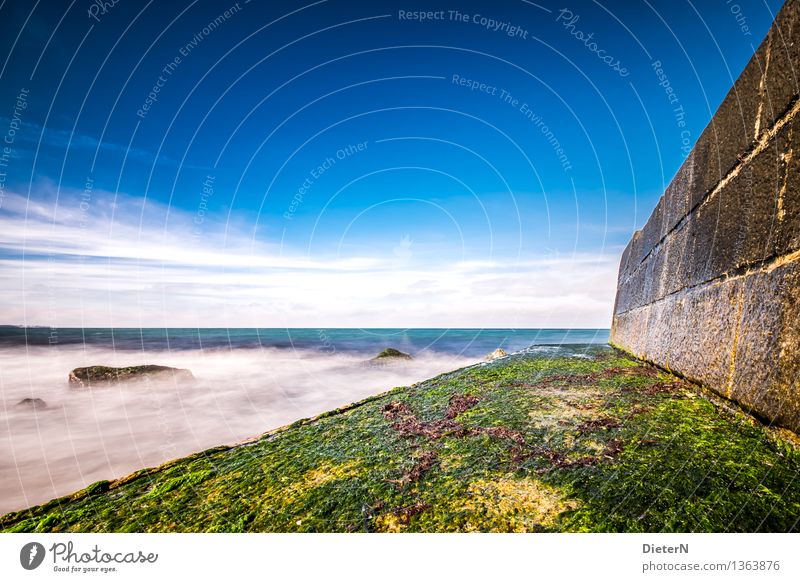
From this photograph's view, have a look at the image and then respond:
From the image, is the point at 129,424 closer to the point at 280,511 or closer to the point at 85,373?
the point at 85,373

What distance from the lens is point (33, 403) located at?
13.3 metres

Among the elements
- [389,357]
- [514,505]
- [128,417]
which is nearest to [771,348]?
[514,505]

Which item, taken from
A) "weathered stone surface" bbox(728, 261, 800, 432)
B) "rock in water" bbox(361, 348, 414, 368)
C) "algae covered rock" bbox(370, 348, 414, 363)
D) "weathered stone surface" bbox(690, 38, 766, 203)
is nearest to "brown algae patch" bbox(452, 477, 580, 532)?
"weathered stone surface" bbox(728, 261, 800, 432)

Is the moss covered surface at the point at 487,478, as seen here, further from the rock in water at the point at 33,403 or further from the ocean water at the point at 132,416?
the rock in water at the point at 33,403

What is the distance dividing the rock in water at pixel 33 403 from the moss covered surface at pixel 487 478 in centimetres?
1513

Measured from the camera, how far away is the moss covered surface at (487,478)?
1647 mm

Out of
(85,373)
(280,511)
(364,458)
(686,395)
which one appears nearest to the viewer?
(280,511)

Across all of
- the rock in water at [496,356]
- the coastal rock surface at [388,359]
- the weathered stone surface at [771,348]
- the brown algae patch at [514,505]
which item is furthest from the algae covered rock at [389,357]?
the brown algae patch at [514,505]

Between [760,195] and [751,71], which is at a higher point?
[751,71]

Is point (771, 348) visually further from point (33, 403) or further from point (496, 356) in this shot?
point (33, 403)

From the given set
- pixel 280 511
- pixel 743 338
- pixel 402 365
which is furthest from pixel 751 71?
pixel 402 365

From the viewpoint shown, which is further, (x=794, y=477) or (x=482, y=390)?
(x=482, y=390)
